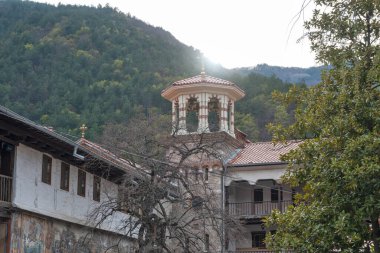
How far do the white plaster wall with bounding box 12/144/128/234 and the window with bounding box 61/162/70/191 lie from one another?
22 centimetres

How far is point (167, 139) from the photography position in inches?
1211

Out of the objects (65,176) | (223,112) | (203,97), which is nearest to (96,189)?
(65,176)

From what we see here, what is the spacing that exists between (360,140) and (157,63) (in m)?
70.1

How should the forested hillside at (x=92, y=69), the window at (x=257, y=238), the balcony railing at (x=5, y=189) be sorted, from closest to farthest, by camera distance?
the balcony railing at (x=5, y=189), the window at (x=257, y=238), the forested hillside at (x=92, y=69)

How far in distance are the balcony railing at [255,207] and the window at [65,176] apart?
561 inches

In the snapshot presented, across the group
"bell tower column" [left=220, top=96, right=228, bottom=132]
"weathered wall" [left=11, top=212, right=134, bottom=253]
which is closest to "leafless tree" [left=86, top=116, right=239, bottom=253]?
"weathered wall" [left=11, top=212, right=134, bottom=253]

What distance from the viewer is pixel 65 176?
30.9 m

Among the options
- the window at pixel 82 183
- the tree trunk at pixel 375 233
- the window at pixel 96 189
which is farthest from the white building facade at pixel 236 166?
the tree trunk at pixel 375 233

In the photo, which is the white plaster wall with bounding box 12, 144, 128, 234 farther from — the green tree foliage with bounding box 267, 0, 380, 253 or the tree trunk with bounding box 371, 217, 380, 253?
the tree trunk with bounding box 371, 217, 380, 253

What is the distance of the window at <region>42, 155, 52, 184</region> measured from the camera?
2891 cm

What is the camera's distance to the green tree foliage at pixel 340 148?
16.2 meters

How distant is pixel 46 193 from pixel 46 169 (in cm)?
91

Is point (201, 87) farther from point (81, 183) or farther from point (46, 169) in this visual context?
point (46, 169)

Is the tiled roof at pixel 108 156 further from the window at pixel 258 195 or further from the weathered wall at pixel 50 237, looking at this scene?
the window at pixel 258 195
